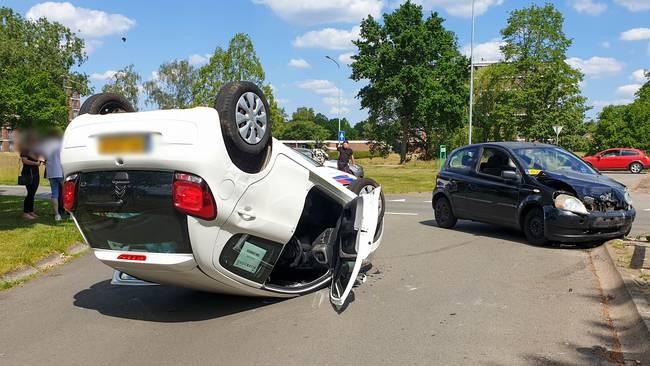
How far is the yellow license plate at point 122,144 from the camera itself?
14.8 ft

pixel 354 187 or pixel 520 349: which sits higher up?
pixel 354 187

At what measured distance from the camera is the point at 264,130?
5.00 metres

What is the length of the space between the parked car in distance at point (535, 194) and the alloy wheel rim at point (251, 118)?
5151 mm

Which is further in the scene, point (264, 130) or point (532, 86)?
point (532, 86)

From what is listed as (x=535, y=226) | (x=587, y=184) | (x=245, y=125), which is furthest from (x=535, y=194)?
(x=245, y=125)

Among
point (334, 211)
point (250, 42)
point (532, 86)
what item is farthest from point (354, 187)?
point (532, 86)

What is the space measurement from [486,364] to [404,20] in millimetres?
53843

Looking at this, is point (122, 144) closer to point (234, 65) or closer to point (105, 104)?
point (105, 104)

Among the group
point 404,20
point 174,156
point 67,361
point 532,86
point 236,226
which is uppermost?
point 404,20

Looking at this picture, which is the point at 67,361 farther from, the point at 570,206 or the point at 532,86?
the point at 532,86

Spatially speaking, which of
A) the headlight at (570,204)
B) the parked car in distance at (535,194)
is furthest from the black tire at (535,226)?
the headlight at (570,204)

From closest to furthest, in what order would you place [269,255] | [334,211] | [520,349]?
[520,349] < [269,255] < [334,211]

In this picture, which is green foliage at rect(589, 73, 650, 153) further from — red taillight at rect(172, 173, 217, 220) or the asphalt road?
red taillight at rect(172, 173, 217, 220)

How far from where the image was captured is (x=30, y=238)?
9250 millimetres
